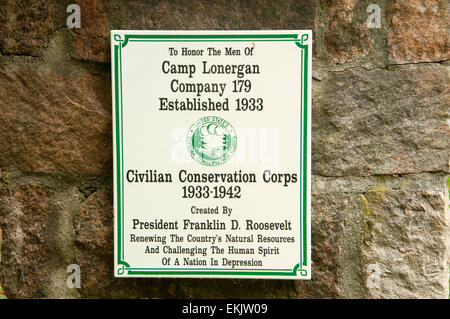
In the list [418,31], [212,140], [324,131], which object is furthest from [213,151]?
[418,31]

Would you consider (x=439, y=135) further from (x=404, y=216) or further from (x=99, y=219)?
(x=99, y=219)

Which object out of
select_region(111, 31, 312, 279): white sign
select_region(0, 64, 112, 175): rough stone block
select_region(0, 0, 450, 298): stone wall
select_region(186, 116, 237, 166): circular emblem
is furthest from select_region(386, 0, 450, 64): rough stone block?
select_region(0, 64, 112, 175): rough stone block

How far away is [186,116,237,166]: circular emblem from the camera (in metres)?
0.88

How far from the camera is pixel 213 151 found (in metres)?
0.88

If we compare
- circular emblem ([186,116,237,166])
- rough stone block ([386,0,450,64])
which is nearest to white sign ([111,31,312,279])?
circular emblem ([186,116,237,166])

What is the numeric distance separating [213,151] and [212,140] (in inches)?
0.9

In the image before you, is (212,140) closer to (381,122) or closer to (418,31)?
(381,122)

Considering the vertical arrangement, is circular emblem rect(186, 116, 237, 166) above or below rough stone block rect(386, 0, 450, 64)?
below

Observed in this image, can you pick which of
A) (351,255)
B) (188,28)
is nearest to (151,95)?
(188,28)

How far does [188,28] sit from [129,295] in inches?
23.6

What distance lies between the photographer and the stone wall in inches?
34.6

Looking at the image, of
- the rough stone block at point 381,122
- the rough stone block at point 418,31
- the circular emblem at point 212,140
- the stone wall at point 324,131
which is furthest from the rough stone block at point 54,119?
the rough stone block at point 418,31

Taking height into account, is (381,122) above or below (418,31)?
below

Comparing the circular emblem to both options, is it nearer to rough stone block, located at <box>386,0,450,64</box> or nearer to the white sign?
the white sign
